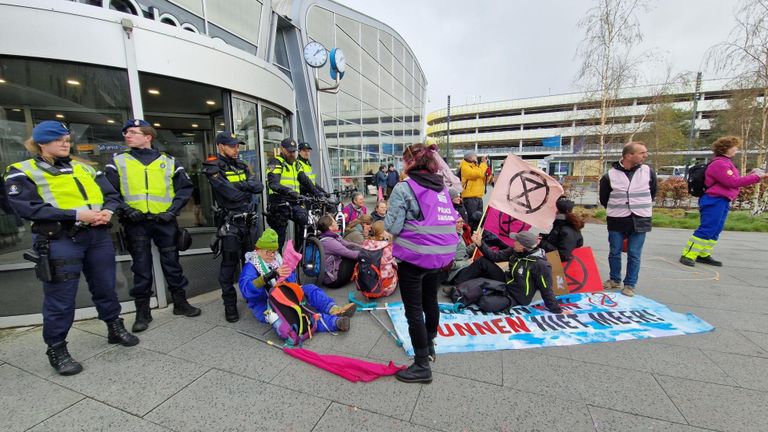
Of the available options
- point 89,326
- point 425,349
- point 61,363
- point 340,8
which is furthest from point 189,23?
point 340,8

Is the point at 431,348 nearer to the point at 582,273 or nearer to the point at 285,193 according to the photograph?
the point at 582,273

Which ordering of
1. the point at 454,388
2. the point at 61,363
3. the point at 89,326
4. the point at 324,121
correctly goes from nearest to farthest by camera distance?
the point at 454,388
the point at 61,363
the point at 89,326
the point at 324,121

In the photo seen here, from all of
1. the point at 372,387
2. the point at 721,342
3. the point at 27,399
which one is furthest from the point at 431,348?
the point at 27,399

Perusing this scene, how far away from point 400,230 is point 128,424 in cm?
212

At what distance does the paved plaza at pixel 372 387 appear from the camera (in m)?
1.98

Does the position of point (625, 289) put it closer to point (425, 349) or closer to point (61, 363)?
point (425, 349)

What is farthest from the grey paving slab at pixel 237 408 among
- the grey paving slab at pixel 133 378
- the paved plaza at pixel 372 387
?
the grey paving slab at pixel 133 378

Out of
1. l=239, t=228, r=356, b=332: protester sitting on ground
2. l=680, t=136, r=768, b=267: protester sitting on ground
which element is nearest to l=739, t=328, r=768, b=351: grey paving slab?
l=680, t=136, r=768, b=267: protester sitting on ground

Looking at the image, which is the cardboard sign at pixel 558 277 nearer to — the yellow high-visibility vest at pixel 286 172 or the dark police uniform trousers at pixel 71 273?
the yellow high-visibility vest at pixel 286 172

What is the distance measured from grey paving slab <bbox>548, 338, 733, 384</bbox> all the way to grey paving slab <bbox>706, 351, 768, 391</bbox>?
0.20 ft

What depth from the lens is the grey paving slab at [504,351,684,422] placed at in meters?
2.09

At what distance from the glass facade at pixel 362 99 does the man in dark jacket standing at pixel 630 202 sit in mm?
10196

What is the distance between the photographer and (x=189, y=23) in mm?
6465

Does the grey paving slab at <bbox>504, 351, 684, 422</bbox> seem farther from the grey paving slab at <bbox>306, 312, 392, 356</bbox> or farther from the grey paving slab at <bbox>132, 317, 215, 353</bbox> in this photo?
the grey paving slab at <bbox>132, 317, 215, 353</bbox>
